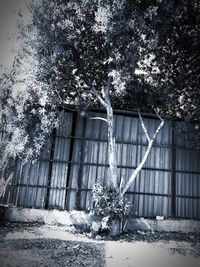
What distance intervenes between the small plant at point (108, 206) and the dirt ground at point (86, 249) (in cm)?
73

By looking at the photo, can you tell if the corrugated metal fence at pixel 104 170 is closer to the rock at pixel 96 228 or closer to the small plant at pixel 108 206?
the small plant at pixel 108 206

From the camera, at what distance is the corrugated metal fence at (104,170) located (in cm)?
1216

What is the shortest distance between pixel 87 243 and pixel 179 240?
3633 millimetres

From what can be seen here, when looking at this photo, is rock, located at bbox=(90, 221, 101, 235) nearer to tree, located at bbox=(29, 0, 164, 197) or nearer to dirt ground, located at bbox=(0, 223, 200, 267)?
dirt ground, located at bbox=(0, 223, 200, 267)

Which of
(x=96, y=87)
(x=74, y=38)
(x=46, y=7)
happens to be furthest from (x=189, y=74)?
(x=46, y=7)

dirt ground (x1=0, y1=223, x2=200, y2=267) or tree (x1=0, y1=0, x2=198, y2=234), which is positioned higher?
tree (x1=0, y1=0, x2=198, y2=234)

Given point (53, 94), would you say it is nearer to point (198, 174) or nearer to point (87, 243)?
point (87, 243)

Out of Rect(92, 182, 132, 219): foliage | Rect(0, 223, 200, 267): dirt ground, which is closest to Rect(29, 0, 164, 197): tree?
Rect(92, 182, 132, 219): foliage

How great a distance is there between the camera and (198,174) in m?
13.1

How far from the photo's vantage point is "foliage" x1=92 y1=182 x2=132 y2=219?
1019 centimetres

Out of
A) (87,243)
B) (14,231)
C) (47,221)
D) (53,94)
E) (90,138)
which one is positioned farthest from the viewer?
(90,138)

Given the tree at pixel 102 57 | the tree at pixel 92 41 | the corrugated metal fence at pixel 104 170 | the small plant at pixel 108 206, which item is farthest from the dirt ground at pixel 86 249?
the tree at pixel 92 41

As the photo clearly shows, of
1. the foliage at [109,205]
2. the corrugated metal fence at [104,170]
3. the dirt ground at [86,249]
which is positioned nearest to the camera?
the dirt ground at [86,249]

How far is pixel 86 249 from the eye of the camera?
8.39m
